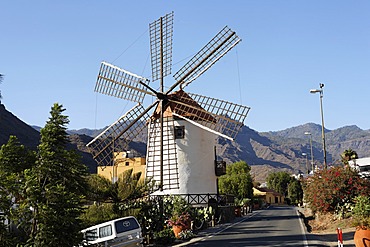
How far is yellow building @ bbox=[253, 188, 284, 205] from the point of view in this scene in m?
118

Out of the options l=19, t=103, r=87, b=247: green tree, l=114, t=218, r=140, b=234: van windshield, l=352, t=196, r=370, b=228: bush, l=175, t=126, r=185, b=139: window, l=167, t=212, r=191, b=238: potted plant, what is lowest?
l=167, t=212, r=191, b=238: potted plant

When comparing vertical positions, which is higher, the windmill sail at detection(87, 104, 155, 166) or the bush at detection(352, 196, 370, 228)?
the windmill sail at detection(87, 104, 155, 166)

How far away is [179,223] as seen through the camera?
97.5ft

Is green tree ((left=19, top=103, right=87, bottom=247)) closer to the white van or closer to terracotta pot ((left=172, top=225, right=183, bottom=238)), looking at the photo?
the white van

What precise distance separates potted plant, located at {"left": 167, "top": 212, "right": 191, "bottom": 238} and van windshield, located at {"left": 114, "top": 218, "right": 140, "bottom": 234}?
8089 mm

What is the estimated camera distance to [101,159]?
4028 centimetres

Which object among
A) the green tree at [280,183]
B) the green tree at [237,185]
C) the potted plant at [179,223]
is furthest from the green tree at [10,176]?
the green tree at [280,183]

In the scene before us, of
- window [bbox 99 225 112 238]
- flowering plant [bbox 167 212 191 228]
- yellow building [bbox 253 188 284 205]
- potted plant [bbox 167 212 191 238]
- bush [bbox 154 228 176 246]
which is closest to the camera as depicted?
window [bbox 99 225 112 238]

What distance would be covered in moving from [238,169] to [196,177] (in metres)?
58.6

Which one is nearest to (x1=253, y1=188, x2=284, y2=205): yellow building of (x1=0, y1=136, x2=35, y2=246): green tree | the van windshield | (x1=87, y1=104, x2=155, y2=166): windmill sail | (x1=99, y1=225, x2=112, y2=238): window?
(x1=87, y1=104, x2=155, y2=166): windmill sail

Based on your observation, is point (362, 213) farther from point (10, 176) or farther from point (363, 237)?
point (10, 176)

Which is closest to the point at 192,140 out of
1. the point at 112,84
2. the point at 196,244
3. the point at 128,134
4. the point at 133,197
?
the point at 128,134

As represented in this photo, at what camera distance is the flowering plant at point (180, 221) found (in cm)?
2973

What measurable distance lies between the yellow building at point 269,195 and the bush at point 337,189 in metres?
86.2
